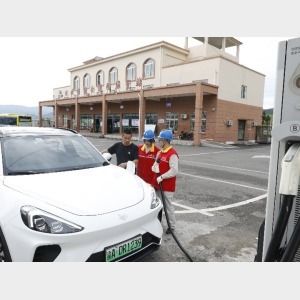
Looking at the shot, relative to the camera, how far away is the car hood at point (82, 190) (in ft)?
8.02

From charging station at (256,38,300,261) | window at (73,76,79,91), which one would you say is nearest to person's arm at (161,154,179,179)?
charging station at (256,38,300,261)

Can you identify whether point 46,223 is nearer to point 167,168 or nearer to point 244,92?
point 167,168

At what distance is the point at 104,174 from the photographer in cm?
331

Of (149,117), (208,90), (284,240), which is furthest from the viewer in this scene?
(149,117)

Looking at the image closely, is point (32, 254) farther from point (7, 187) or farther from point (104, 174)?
point (104, 174)

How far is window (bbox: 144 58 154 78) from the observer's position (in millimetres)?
29214

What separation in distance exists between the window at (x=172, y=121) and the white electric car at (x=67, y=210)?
24.2 meters

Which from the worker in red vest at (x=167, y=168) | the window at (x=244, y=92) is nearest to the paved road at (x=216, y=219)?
the worker in red vest at (x=167, y=168)

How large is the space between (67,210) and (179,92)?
831 inches

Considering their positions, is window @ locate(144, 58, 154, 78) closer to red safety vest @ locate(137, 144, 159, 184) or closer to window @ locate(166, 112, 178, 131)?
window @ locate(166, 112, 178, 131)

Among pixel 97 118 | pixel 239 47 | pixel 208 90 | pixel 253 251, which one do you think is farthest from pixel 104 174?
pixel 239 47

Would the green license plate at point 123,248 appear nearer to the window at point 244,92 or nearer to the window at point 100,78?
the window at point 244,92

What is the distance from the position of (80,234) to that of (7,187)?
979 millimetres

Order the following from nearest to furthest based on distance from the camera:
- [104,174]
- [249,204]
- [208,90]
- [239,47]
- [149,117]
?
[104,174] < [249,204] < [208,90] < [149,117] < [239,47]
